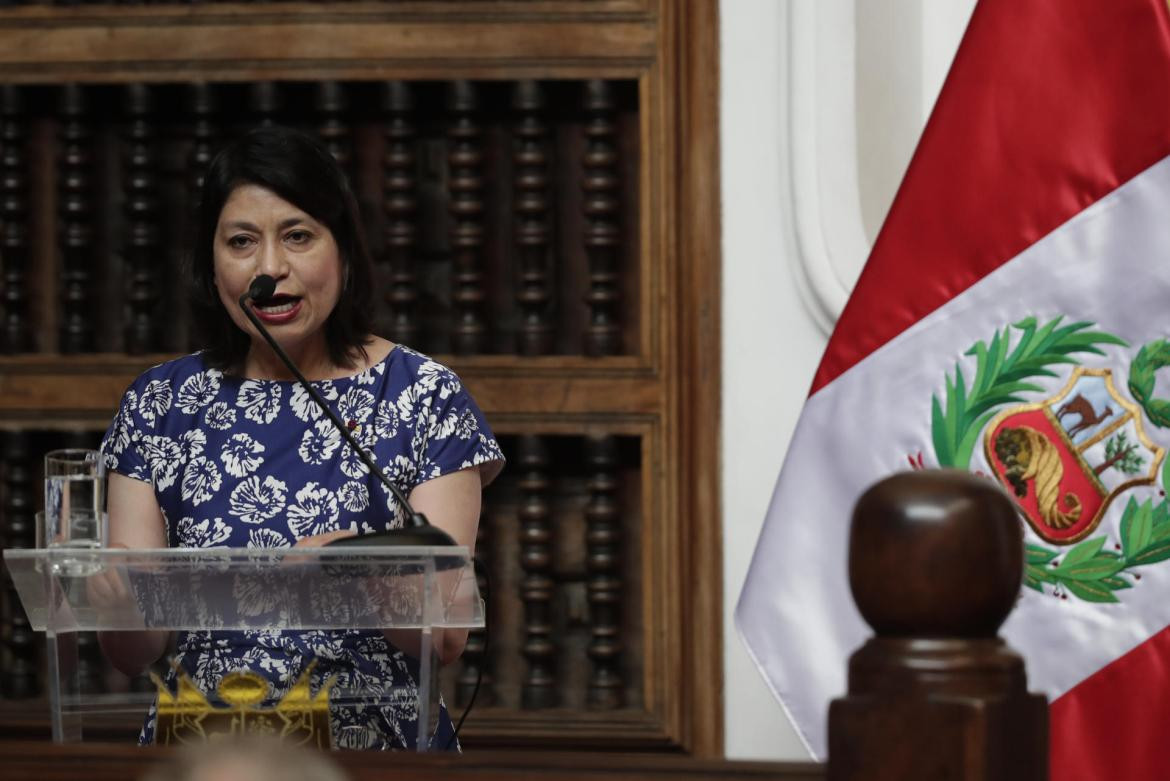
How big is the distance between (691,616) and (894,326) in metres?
0.66

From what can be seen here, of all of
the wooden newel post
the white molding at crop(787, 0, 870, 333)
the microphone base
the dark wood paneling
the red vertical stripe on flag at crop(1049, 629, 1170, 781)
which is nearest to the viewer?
the wooden newel post

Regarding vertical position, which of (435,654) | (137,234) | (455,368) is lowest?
(435,654)

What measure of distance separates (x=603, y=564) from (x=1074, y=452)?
33.4 inches

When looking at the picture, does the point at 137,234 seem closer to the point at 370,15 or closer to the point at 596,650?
the point at 370,15

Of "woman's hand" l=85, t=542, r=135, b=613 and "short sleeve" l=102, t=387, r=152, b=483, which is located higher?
"short sleeve" l=102, t=387, r=152, b=483

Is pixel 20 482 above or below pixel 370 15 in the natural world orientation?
below

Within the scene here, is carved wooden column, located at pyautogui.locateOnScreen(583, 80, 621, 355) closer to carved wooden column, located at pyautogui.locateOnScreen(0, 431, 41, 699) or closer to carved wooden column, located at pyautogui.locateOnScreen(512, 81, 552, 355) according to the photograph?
carved wooden column, located at pyautogui.locateOnScreen(512, 81, 552, 355)

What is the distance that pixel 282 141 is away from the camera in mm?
1659

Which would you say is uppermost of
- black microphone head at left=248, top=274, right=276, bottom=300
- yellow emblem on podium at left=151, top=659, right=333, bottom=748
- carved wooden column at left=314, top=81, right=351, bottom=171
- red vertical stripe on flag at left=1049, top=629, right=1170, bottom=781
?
carved wooden column at left=314, top=81, right=351, bottom=171

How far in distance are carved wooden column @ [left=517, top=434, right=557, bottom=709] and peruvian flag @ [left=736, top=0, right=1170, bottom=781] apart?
0.55 metres

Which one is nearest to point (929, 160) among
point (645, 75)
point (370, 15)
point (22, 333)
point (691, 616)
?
point (645, 75)

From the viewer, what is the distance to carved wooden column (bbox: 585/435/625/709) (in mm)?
2432

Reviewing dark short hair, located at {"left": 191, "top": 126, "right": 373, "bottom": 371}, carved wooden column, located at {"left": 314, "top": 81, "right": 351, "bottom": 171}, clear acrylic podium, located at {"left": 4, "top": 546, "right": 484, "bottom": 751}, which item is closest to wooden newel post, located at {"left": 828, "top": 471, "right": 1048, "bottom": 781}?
clear acrylic podium, located at {"left": 4, "top": 546, "right": 484, "bottom": 751}

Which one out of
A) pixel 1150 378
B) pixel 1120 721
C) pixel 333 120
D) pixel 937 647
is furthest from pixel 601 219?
pixel 937 647
